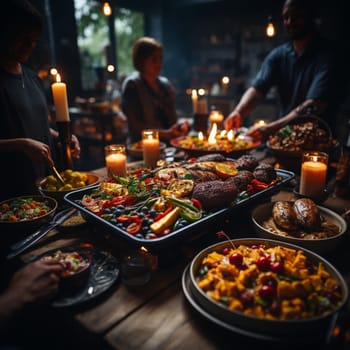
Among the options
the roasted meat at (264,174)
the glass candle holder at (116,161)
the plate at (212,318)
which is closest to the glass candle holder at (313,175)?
the roasted meat at (264,174)

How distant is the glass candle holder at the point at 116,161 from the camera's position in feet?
8.37

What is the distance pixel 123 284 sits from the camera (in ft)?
5.02

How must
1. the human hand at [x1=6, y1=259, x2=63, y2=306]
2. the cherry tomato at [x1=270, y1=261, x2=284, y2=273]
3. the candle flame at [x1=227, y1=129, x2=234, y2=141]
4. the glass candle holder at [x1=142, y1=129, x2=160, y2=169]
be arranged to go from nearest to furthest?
the human hand at [x1=6, y1=259, x2=63, y2=306], the cherry tomato at [x1=270, y1=261, x2=284, y2=273], the glass candle holder at [x1=142, y1=129, x2=160, y2=169], the candle flame at [x1=227, y1=129, x2=234, y2=141]

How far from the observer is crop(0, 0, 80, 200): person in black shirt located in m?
2.42

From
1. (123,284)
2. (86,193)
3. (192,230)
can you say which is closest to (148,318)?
(123,284)

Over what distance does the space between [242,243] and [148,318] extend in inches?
25.7

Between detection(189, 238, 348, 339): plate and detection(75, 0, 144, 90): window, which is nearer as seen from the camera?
detection(189, 238, 348, 339): plate

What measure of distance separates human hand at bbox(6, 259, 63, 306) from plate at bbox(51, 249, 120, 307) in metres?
0.07

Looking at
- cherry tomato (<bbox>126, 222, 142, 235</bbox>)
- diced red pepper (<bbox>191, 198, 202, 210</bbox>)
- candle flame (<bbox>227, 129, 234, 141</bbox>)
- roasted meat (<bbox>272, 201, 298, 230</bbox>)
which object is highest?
candle flame (<bbox>227, 129, 234, 141</bbox>)

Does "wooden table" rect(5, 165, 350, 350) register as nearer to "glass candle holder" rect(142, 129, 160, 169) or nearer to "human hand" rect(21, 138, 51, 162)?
"human hand" rect(21, 138, 51, 162)

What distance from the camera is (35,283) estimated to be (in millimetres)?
1339

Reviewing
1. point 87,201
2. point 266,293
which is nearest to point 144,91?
point 87,201

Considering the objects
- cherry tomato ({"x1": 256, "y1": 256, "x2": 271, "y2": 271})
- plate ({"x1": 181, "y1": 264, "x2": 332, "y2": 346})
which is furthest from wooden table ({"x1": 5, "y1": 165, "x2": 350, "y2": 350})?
cherry tomato ({"x1": 256, "y1": 256, "x2": 271, "y2": 271})

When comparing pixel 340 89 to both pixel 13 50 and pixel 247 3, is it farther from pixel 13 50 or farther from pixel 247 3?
pixel 247 3
